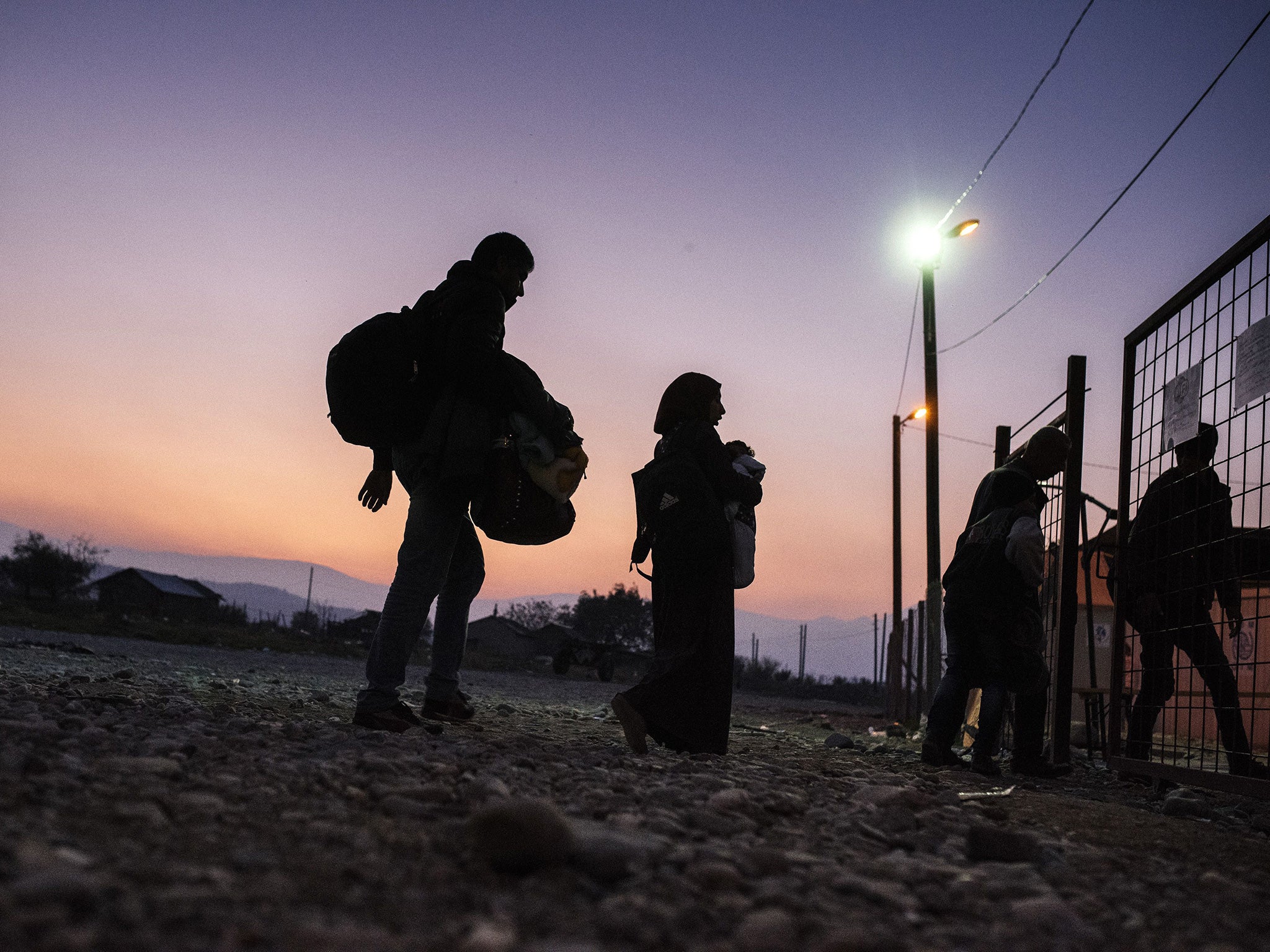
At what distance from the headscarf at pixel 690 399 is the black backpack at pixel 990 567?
155 cm

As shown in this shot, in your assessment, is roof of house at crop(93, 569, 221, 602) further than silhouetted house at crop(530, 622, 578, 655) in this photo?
No

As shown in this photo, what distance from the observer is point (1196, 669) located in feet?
13.7

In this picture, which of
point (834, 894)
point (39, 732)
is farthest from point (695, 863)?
point (39, 732)

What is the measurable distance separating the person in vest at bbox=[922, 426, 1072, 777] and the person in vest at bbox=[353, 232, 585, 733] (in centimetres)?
220

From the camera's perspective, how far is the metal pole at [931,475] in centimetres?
975

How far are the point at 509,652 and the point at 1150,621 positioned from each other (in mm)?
53823

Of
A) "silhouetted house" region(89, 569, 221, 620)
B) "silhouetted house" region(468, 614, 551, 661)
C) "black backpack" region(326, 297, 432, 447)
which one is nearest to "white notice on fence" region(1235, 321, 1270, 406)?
"black backpack" region(326, 297, 432, 447)

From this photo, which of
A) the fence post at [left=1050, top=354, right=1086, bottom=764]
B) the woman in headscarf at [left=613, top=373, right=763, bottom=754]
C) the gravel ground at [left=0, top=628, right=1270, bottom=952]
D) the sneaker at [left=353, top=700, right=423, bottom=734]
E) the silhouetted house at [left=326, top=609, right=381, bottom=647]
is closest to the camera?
the gravel ground at [left=0, top=628, right=1270, bottom=952]

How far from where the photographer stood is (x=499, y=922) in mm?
1198

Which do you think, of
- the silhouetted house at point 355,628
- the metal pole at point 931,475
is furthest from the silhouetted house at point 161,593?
the metal pole at point 931,475

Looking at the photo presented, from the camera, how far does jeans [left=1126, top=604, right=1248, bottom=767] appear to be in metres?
3.83

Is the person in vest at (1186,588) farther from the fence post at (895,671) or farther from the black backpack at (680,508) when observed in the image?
the fence post at (895,671)

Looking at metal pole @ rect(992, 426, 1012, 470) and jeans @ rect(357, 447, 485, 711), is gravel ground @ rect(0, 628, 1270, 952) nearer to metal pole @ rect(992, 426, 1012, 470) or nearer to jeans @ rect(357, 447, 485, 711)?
jeans @ rect(357, 447, 485, 711)

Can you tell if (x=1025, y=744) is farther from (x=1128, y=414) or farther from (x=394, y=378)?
(x=394, y=378)
